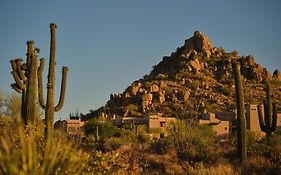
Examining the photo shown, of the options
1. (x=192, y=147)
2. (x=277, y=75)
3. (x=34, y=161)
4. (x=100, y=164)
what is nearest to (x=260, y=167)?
(x=192, y=147)

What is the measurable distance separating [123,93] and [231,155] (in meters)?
43.3

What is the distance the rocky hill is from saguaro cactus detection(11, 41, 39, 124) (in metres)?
32.4

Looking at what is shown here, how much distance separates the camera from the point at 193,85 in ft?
223

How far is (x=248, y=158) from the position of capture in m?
21.4

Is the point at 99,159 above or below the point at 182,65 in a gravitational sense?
below

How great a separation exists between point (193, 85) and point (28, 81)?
169ft

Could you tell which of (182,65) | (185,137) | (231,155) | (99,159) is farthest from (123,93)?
(99,159)

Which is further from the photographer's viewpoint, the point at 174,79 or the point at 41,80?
the point at 174,79

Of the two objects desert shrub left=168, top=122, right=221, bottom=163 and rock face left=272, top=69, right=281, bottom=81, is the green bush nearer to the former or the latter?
desert shrub left=168, top=122, right=221, bottom=163

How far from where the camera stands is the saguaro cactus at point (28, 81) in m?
17.2

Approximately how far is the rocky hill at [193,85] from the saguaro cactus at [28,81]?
32397 mm

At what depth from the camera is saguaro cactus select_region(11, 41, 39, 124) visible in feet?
56.4

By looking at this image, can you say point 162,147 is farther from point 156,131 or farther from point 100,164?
point 100,164

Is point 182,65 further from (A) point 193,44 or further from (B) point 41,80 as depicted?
(B) point 41,80
